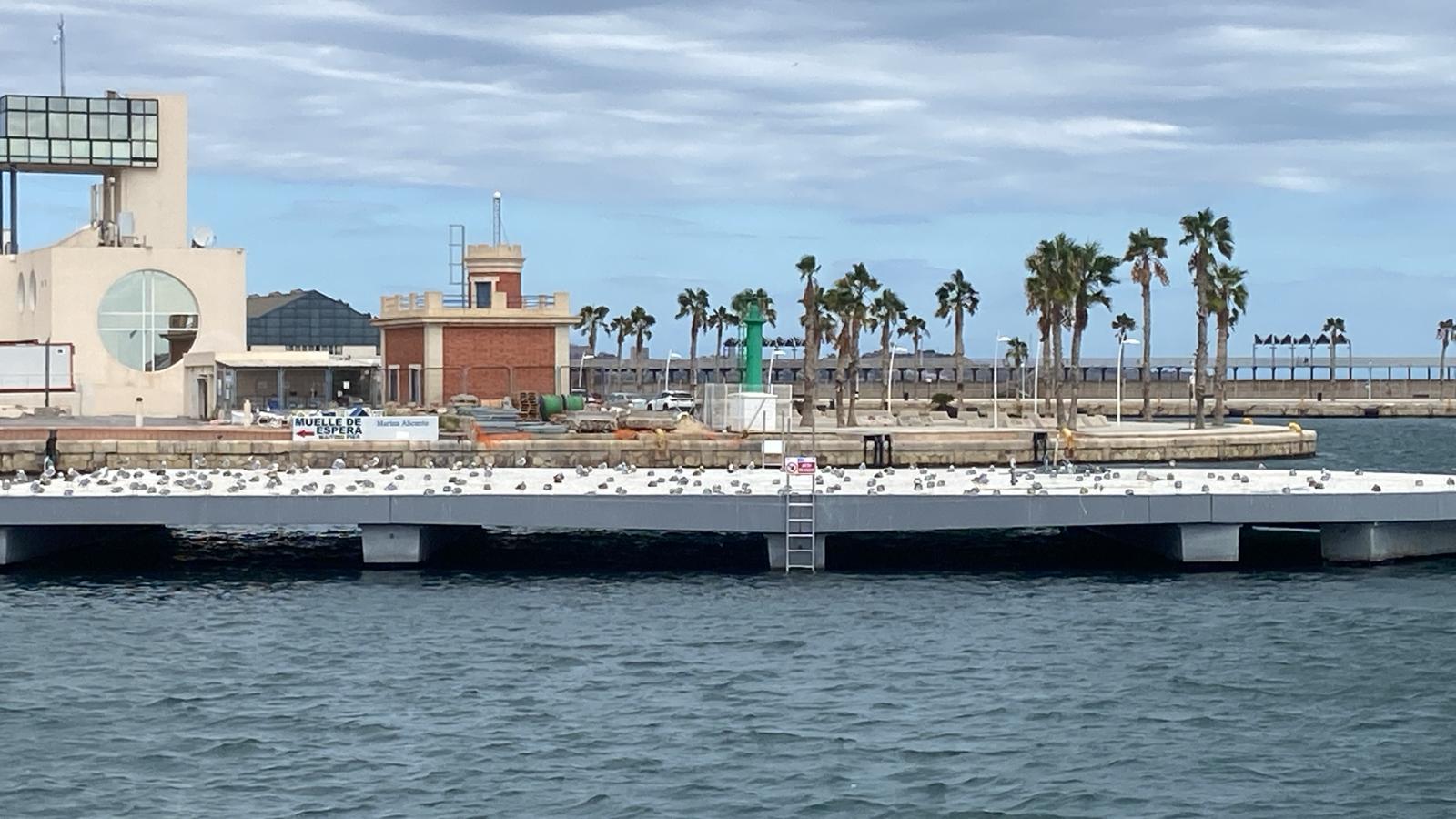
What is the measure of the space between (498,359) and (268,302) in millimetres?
53222

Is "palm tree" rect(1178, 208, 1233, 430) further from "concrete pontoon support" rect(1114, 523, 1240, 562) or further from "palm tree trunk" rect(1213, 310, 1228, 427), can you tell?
"concrete pontoon support" rect(1114, 523, 1240, 562)

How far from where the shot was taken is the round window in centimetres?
8288

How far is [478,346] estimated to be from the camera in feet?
268

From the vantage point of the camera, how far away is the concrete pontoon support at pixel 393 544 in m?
41.8

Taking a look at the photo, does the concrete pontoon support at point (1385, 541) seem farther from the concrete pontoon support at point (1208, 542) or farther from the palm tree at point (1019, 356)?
the palm tree at point (1019, 356)

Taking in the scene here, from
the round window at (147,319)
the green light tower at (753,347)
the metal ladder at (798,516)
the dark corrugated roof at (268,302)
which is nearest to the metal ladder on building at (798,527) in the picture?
the metal ladder at (798,516)

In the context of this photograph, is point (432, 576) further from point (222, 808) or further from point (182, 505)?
point (222, 808)

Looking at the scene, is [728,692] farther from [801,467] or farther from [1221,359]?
[1221,359]

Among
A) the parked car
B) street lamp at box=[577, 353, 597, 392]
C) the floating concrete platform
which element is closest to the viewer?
the floating concrete platform

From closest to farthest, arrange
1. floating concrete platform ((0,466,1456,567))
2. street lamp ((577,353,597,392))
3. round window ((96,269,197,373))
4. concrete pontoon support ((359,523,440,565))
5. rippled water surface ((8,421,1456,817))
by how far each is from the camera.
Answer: rippled water surface ((8,421,1456,817))
floating concrete platform ((0,466,1456,567))
concrete pontoon support ((359,523,440,565))
round window ((96,269,197,373))
street lamp ((577,353,597,392))

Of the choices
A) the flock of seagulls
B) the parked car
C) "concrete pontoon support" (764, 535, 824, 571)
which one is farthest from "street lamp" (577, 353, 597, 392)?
"concrete pontoon support" (764, 535, 824, 571)

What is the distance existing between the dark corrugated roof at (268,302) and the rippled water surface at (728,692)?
277 ft

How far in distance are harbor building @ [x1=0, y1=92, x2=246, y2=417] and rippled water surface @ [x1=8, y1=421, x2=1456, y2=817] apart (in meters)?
41.2

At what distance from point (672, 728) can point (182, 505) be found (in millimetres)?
17101
